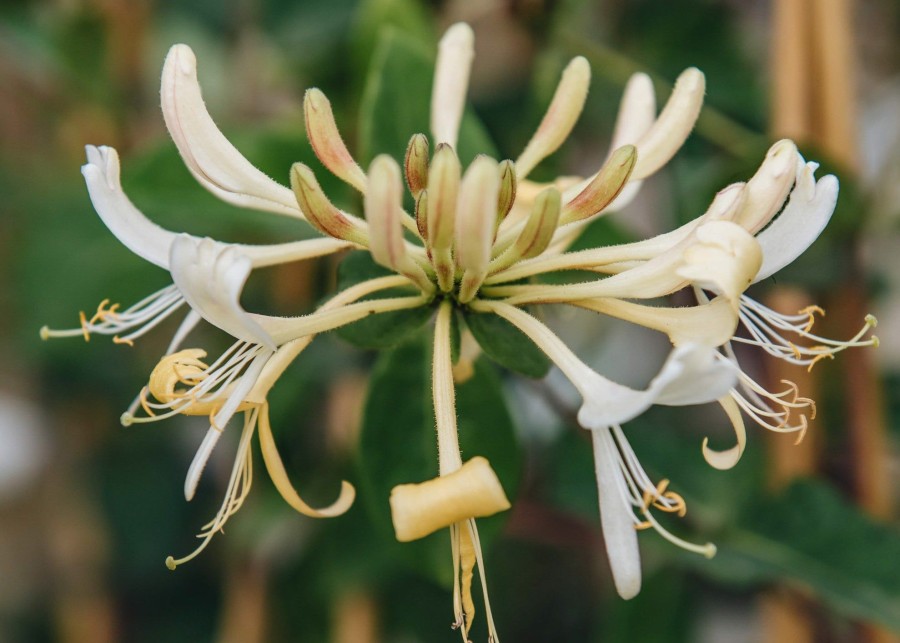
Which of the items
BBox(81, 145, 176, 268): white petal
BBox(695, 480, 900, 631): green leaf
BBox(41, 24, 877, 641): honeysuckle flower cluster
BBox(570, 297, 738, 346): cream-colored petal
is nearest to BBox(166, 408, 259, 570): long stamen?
BBox(41, 24, 877, 641): honeysuckle flower cluster

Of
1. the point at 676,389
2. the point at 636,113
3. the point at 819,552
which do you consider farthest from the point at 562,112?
the point at 819,552

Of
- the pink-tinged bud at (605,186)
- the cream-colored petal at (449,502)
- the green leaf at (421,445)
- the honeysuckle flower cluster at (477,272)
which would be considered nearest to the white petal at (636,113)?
the honeysuckle flower cluster at (477,272)

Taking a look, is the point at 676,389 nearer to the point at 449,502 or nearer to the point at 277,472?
the point at 449,502

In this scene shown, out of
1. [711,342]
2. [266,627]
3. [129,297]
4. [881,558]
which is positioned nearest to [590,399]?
[711,342]

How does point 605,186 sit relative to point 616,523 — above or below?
above

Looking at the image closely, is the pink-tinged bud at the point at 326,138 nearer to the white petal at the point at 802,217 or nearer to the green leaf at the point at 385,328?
the green leaf at the point at 385,328
